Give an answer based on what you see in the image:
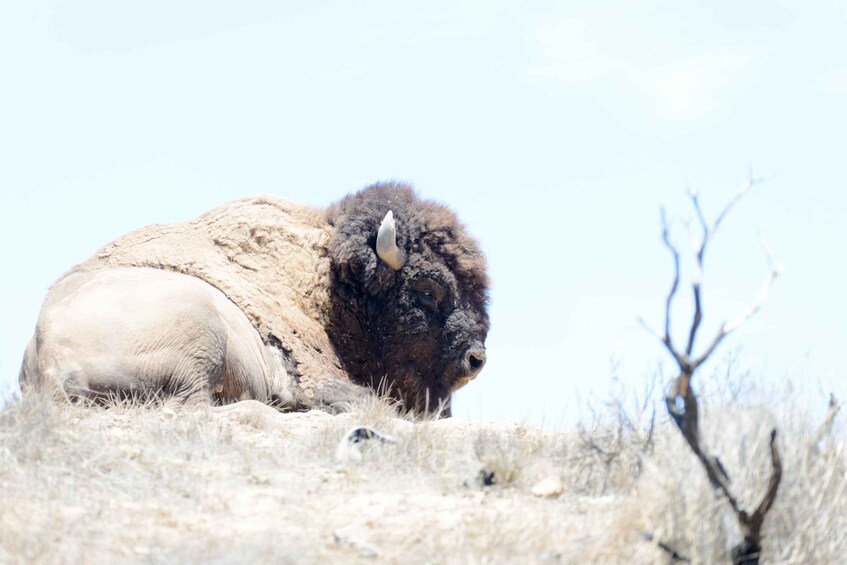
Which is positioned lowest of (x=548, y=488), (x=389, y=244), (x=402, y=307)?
(x=548, y=488)

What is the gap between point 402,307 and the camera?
30.4 ft

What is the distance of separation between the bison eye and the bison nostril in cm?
48

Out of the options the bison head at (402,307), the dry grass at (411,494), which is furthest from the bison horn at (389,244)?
the dry grass at (411,494)

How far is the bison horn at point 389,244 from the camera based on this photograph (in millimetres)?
9133

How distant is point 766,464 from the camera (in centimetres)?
456

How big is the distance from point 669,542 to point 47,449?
2.84m

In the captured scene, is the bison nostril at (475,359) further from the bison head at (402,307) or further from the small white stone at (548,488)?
the small white stone at (548,488)

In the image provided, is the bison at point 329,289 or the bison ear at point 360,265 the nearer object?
the bison at point 329,289

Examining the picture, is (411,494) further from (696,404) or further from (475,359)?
(475,359)

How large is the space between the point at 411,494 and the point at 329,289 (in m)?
4.52

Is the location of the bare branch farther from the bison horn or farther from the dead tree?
the bison horn

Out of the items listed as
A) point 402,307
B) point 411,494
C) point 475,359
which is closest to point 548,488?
point 411,494

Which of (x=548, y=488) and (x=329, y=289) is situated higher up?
(x=329, y=289)

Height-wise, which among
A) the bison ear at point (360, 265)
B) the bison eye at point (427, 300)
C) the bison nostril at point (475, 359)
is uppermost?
the bison ear at point (360, 265)
